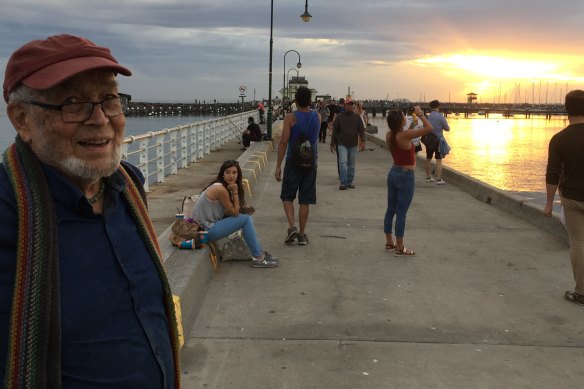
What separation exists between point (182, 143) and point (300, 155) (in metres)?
8.70

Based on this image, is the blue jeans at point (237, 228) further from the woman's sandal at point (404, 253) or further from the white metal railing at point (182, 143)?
the white metal railing at point (182, 143)

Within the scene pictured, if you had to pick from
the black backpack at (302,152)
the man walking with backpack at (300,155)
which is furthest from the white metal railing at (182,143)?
the black backpack at (302,152)

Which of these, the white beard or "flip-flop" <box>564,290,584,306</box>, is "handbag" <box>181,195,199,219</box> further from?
the white beard

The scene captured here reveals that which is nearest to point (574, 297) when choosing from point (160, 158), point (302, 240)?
point (302, 240)

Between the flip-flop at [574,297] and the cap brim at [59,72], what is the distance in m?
5.07

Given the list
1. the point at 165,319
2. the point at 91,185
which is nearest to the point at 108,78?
the point at 91,185

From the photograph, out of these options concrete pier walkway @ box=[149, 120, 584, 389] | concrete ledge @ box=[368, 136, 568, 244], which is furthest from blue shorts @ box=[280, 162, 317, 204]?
concrete ledge @ box=[368, 136, 568, 244]

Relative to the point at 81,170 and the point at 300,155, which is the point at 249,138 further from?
the point at 81,170

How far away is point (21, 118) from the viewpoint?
1.75 metres

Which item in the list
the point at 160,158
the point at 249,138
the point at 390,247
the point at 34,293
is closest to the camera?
the point at 34,293

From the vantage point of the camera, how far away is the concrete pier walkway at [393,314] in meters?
4.00

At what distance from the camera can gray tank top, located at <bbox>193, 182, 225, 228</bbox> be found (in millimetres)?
6145

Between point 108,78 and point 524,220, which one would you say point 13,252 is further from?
point 524,220

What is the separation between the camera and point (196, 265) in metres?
5.38
